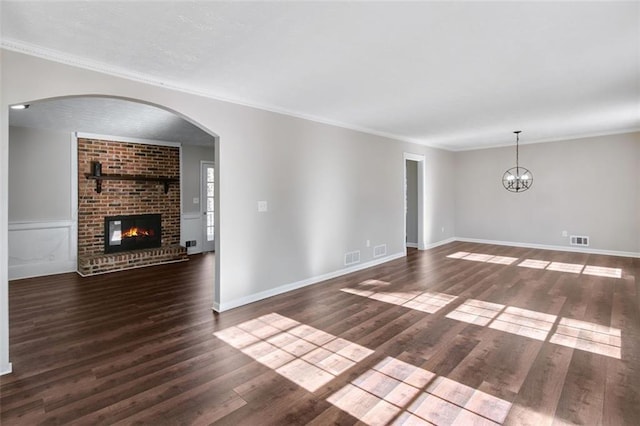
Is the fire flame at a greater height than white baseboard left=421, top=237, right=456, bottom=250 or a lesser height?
greater

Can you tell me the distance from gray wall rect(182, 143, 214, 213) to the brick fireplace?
19cm

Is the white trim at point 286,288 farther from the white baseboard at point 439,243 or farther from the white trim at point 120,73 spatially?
the white trim at point 120,73

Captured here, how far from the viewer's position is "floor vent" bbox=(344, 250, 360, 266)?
559cm

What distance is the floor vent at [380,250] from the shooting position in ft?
20.5

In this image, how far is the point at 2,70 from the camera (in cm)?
242

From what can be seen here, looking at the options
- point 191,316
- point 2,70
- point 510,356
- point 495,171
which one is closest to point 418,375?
point 510,356

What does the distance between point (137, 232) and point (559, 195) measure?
950 cm

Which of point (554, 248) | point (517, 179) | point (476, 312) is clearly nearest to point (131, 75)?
point (476, 312)

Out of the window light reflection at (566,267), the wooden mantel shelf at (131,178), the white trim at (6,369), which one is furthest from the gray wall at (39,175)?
the window light reflection at (566,267)

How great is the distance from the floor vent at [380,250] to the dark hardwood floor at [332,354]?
1.39 m

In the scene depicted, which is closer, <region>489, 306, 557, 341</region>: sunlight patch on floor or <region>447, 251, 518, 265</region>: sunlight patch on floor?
<region>489, 306, 557, 341</region>: sunlight patch on floor

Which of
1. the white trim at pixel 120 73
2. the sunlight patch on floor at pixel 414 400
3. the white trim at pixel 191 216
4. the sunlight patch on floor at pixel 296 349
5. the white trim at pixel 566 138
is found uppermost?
the white trim at pixel 566 138

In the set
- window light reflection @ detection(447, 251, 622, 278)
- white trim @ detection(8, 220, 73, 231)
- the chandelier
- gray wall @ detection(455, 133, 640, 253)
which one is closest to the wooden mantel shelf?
white trim @ detection(8, 220, 73, 231)

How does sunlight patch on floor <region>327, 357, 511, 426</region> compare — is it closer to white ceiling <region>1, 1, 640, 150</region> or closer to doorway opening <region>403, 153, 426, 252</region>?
white ceiling <region>1, 1, 640, 150</region>
